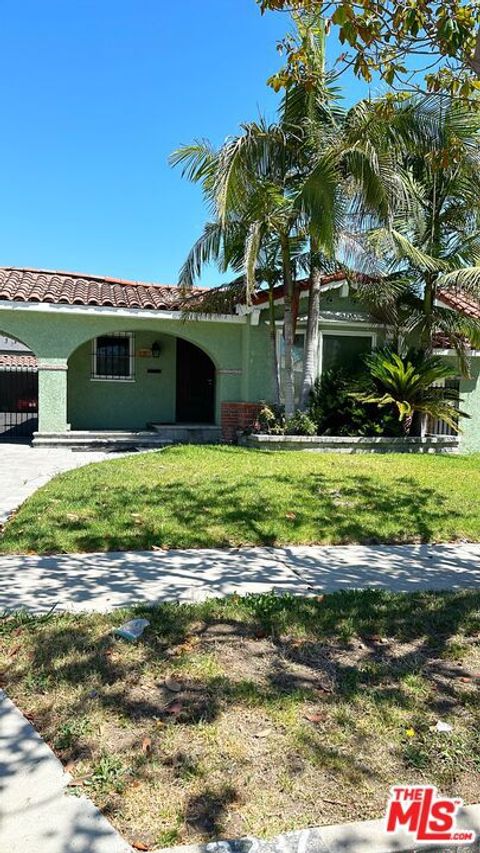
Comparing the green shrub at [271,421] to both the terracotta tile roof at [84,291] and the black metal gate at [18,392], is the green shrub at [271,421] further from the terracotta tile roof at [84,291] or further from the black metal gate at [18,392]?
the black metal gate at [18,392]

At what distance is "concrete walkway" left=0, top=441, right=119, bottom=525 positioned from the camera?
→ 25.1 ft

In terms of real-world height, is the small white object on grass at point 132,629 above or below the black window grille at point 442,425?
below

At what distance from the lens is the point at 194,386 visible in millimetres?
16609

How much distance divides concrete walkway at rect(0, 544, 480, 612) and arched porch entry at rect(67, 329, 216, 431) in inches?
393

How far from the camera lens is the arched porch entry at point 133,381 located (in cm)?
1521

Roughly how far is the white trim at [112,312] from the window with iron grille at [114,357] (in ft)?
7.06

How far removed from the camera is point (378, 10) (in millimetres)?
4816

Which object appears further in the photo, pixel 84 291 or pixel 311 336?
pixel 84 291

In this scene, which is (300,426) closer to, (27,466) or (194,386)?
(194,386)

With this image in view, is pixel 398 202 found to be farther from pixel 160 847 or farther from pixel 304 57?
pixel 160 847

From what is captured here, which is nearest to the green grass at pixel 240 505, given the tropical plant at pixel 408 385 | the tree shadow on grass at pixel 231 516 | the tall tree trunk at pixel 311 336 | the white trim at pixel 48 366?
the tree shadow on grass at pixel 231 516

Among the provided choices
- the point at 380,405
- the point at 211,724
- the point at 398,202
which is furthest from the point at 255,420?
the point at 211,724

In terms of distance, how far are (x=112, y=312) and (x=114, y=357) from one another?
100 inches

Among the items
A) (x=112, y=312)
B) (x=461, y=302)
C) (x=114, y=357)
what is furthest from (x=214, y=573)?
(x=461, y=302)
